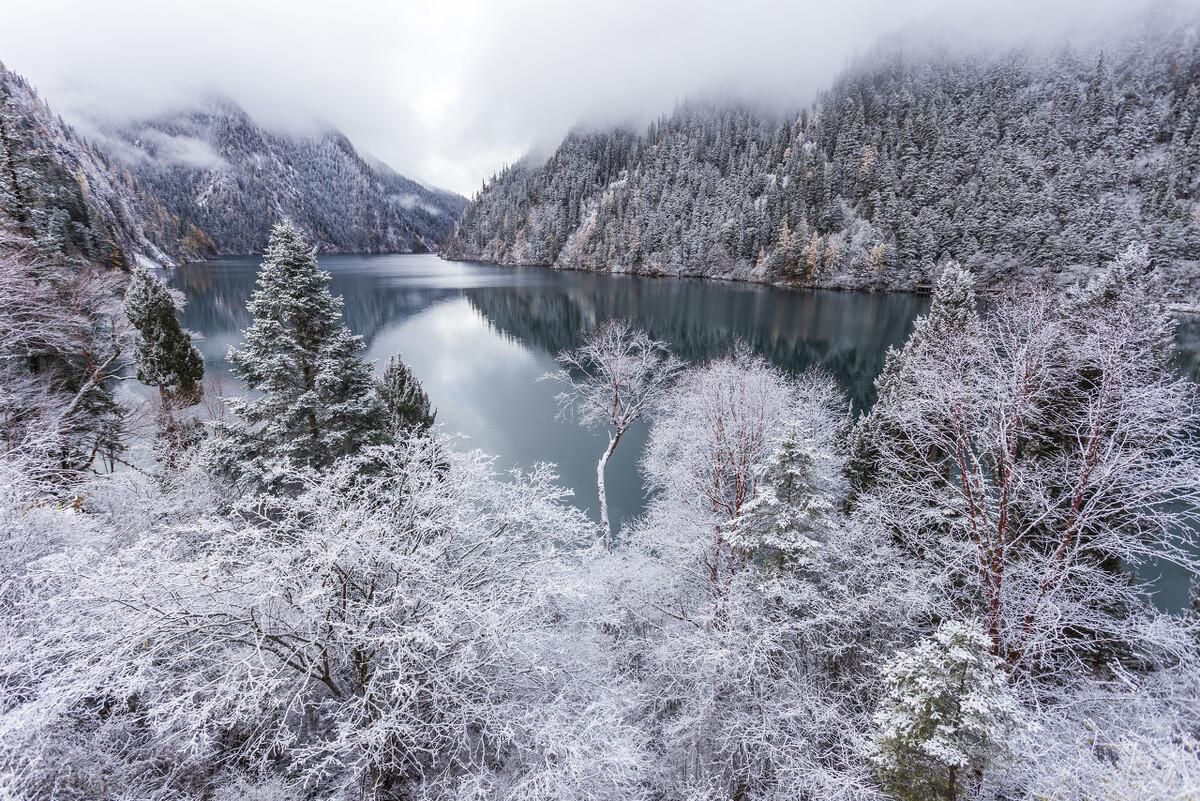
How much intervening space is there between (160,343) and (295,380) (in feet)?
70.7

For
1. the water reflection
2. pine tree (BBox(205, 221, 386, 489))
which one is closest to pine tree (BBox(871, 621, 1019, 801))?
pine tree (BBox(205, 221, 386, 489))

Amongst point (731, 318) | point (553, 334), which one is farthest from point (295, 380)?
point (731, 318)

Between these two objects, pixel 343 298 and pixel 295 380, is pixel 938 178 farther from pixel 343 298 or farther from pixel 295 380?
pixel 295 380

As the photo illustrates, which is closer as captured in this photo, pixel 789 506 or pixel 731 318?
pixel 789 506

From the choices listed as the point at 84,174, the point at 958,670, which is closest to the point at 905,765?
the point at 958,670

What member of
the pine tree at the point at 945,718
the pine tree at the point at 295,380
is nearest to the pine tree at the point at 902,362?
the pine tree at the point at 945,718

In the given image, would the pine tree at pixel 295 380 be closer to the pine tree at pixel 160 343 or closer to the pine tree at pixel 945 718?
the pine tree at pixel 945 718

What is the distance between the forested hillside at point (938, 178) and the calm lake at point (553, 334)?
14537mm

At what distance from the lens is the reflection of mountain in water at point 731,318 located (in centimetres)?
4756

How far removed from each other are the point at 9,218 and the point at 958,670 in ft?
109

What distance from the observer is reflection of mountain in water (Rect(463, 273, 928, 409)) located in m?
47.6

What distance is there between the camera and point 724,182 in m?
120

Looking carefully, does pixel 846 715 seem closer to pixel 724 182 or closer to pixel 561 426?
pixel 561 426

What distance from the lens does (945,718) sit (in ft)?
22.8
